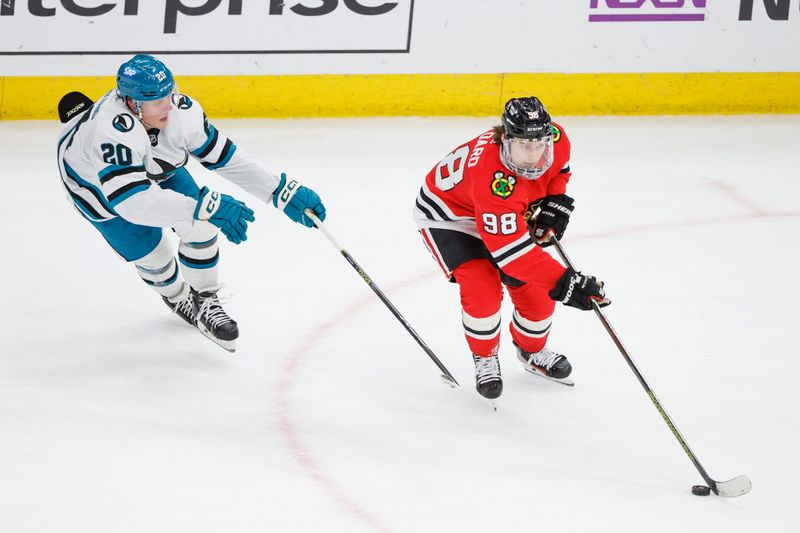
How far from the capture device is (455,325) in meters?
4.40

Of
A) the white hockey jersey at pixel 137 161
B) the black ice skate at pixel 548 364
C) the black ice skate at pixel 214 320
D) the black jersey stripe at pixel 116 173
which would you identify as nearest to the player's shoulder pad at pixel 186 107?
the white hockey jersey at pixel 137 161

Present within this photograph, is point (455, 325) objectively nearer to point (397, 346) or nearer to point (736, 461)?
point (397, 346)

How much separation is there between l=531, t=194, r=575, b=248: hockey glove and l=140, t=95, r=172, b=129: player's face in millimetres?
1255

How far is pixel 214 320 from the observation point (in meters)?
4.08

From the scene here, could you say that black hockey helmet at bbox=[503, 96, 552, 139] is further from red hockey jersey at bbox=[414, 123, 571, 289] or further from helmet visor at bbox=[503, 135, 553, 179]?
red hockey jersey at bbox=[414, 123, 571, 289]

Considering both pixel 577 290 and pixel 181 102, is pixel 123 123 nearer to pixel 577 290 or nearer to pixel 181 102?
pixel 181 102

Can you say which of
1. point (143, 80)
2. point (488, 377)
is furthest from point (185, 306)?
point (488, 377)

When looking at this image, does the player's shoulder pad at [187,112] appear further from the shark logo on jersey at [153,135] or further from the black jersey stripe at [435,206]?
the black jersey stripe at [435,206]

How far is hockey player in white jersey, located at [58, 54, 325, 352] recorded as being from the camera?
3635 mm

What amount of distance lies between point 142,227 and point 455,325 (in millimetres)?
1245

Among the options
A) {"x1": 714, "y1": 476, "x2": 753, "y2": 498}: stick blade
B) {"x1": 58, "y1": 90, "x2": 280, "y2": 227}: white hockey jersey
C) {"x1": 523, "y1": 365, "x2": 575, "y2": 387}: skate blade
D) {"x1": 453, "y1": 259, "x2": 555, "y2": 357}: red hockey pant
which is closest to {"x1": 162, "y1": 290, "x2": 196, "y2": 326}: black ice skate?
{"x1": 58, "y1": 90, "x2": 280, "y2": 227}: white hockey jersey

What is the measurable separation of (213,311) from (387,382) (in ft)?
2.31

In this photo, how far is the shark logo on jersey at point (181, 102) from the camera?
3848mm

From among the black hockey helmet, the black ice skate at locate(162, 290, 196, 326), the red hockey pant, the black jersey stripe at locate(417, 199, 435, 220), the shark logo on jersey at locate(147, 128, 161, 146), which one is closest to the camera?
the black hockey helmet
